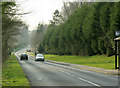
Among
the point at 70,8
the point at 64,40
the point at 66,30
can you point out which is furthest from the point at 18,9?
the point at 70,8

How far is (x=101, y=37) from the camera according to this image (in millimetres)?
49125

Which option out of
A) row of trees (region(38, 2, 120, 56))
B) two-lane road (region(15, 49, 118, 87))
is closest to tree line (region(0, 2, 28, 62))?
two-lane road (region(15, 49, 118, 87))

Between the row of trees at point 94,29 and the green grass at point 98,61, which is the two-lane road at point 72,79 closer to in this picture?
the green grass at point 98,61

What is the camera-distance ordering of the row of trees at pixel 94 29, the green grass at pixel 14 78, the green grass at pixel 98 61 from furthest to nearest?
the row of trees at pixel 94 29 → the green grass at pixel 98 61 → the green grass at pixel 14 78

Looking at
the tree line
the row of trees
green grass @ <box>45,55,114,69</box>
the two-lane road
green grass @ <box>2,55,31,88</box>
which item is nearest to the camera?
green grass @ <box>2,55,31,88</box>

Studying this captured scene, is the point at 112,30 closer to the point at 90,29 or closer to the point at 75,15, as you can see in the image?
the point at 90,29

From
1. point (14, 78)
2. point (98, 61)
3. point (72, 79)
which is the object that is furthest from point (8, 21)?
point (98, 61)

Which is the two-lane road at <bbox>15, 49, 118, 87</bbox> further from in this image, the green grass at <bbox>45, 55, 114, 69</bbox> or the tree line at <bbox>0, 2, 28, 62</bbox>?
the green grass at <bbox>45, 55, 114, 69</bbox>

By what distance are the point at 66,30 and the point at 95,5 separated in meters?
21.0

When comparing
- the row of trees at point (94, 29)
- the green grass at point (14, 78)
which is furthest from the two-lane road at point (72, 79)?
the row of trees at point (94, 29)

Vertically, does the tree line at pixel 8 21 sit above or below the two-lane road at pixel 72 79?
above

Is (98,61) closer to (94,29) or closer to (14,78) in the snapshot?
(94,29)

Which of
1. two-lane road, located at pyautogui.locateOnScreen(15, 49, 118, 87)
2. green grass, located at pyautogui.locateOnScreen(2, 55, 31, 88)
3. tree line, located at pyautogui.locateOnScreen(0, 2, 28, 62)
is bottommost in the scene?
two-lane road, located at pyautogui.locateOnScreen(15, 49, 118, 87)

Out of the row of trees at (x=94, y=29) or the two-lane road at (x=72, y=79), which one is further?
the row of trees at (x=94, y=29)
